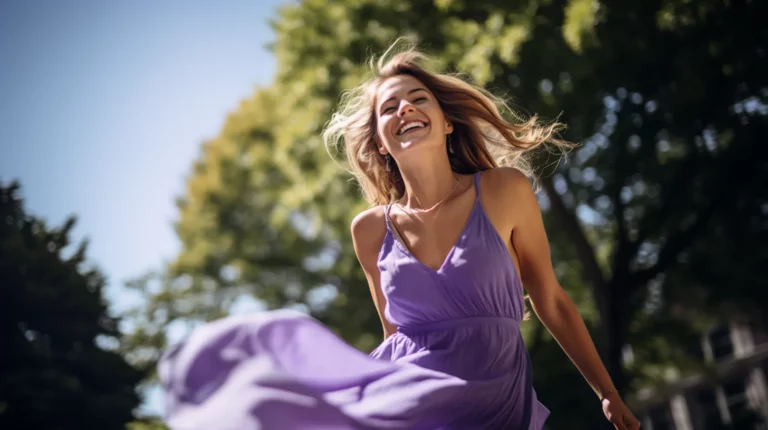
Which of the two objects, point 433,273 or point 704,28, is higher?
point 704,28

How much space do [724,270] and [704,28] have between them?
4478 millimetres

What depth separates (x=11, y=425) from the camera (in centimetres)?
1511

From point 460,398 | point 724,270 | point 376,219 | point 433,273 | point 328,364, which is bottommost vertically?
point 460,398

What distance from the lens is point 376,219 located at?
3.32 meters

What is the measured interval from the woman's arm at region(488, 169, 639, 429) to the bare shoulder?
0.50 meters

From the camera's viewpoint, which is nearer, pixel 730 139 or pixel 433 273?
pixel 433 273

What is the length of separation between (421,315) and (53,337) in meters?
16.3

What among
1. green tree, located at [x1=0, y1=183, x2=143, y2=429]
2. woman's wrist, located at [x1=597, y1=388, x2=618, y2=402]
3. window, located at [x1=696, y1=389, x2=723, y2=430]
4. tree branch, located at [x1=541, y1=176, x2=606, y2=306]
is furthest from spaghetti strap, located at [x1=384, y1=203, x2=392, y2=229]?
window, located at [x1=696, y1=389, x2=723, y2=430]

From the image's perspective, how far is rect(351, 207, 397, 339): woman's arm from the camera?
3283 mm

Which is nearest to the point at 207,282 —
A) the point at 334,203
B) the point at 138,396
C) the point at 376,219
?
the point at 138,396

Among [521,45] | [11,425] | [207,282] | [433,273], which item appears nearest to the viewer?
[433,273]

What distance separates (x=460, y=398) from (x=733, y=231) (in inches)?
490

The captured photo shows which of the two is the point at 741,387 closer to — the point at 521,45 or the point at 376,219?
the point at 521,45

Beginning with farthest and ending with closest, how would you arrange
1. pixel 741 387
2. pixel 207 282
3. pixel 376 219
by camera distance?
pixel 741 387
pixel 207 282
pixel 376 219
